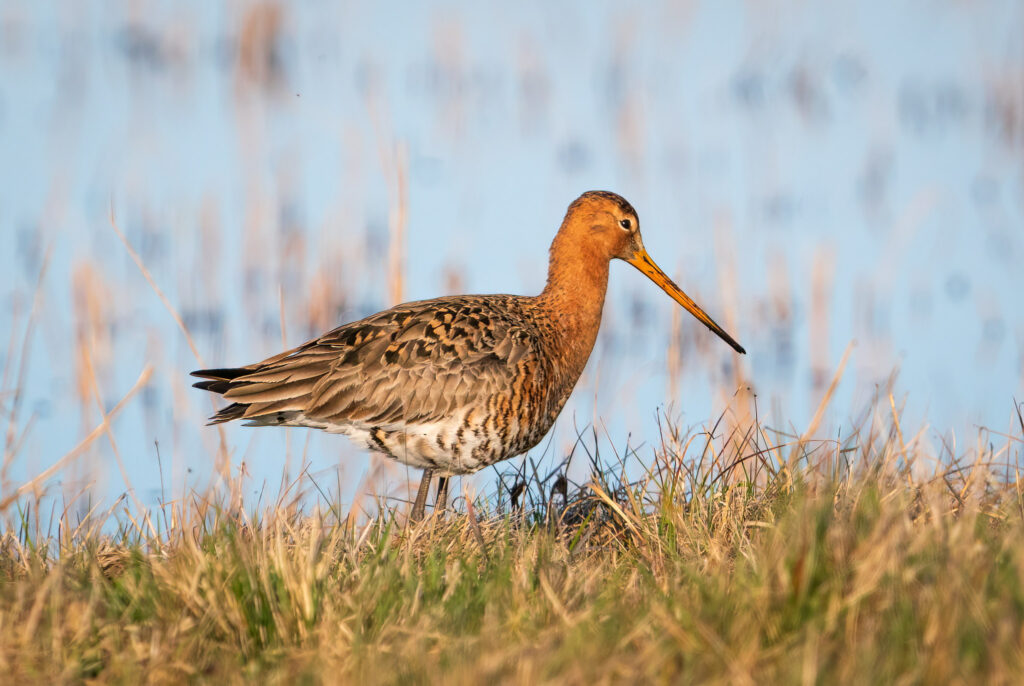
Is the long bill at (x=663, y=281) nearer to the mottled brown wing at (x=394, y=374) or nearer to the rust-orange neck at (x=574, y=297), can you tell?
the rust-orange neck at (x=574, y=297)

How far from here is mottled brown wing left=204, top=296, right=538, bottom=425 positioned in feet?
16.5

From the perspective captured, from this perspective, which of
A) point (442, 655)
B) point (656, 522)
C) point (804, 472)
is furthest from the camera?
point (804, 472)

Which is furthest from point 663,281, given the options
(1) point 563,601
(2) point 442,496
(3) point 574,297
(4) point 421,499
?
(1) point 563,601

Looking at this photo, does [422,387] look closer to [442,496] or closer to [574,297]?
[442,496]

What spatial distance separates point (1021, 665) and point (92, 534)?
3.47 meters

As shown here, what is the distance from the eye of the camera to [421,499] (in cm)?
497

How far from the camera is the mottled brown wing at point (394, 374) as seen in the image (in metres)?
5.03

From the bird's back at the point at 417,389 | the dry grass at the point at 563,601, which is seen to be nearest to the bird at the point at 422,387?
the bird's back at the point at 417,389

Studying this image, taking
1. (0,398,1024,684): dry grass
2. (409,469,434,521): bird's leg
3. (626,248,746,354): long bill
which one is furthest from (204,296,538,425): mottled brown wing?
(626,248,746,354): long bill

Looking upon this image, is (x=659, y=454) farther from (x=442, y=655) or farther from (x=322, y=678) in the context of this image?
(x=322, y=678)

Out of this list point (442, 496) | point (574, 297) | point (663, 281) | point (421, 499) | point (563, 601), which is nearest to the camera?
point (563, 601)

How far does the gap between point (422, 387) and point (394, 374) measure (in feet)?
0.50

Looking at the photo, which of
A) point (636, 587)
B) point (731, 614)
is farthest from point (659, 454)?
point (731, 614)

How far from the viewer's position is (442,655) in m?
2.98
